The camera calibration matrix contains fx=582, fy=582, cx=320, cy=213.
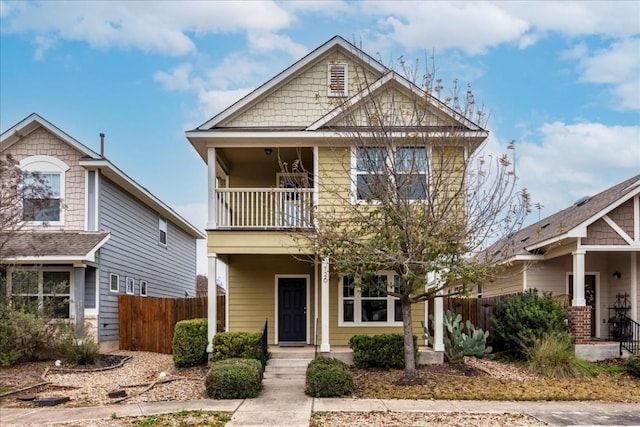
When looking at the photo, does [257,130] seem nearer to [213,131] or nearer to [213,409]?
[213,131]

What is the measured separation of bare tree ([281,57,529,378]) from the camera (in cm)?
1171

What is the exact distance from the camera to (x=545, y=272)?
1944 centimetres

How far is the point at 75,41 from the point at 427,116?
1160 centimetres

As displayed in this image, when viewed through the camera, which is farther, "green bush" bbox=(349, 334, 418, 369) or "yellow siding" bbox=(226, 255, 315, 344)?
"yellow siding" bbox=(226, 255, 315, 344)

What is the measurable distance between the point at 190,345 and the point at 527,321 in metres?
8.74

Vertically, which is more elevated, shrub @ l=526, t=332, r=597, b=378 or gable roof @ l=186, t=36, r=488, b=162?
gable roof @ l=186, t=36, r=488, b=162

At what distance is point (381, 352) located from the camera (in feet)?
45.4

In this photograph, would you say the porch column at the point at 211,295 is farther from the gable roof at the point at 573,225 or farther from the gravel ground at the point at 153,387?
the gable roof at the point at 573,225

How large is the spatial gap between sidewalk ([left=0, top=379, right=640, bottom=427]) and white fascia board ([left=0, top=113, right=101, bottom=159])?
29.5 ft

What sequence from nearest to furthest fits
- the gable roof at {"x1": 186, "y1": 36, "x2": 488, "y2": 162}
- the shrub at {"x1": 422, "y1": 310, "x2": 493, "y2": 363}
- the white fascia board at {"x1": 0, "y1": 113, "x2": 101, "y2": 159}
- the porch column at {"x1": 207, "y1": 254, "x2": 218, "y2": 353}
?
the gable roof at {"x1": 186, "y1": 36, "x2": 488, "y2": 162}, the porch column at {"x1": 207, "y1": 254, "x2": 218, "y2": 353}, the shrub at {"x1": 422, "y1": 310, "x2": 493, "y2": 363}, the white fascia board at {"x1": 0, "y1": 113, "x2": 101, "y2": 159}

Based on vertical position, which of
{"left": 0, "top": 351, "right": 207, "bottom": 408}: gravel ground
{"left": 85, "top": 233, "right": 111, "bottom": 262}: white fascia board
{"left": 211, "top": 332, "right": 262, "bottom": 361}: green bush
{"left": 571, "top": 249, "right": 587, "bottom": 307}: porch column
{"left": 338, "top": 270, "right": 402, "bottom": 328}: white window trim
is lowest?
{"left": 0, "top": 351, "right": 207, "bottom": 408}: gravel ground

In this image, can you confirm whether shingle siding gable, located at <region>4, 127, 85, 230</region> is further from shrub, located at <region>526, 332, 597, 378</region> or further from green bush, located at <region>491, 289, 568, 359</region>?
shrub, located at <region>526, 332, 597, 378</region>

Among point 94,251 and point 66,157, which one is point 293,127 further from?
point 66,157

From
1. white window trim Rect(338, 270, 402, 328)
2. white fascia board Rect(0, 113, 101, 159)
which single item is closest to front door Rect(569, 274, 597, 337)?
white window trim Rect(338, 270, 402, 328)
